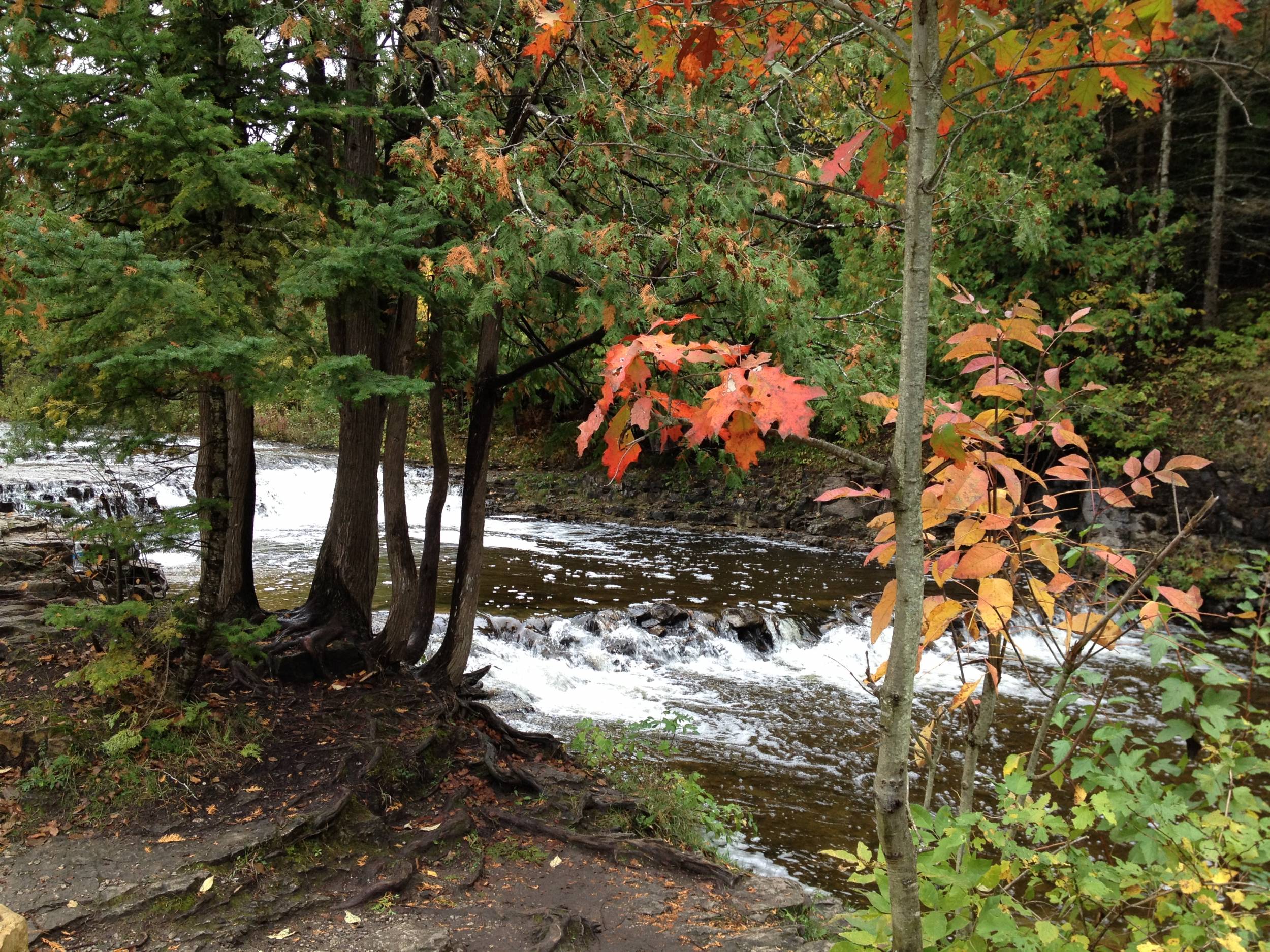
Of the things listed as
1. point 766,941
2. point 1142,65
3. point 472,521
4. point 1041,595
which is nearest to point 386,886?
point 766,941

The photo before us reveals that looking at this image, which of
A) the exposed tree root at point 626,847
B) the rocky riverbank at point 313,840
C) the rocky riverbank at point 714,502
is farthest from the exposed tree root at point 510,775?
the rocky riverbank at point 714,502

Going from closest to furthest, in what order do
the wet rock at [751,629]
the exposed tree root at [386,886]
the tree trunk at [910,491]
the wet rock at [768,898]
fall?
1. the tree trunk at [910,491]
2. the exposed tree root at [386,886]
3. the wet rock at [768,898]
4. the wet rock at [751,629]

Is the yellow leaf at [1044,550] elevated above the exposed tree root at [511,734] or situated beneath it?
elevated above

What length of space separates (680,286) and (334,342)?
302 cm

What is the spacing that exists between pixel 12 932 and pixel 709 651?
26.3ft

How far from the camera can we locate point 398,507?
250 inches

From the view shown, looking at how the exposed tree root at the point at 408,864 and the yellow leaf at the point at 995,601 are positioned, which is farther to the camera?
the exposed tree root at the point at 408,864

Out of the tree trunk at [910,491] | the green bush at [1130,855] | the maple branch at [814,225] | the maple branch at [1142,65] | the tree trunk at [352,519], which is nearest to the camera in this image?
the maple branch at [1142,65]

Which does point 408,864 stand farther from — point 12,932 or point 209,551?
point 209,551

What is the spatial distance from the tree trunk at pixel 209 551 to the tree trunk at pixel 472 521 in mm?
1843

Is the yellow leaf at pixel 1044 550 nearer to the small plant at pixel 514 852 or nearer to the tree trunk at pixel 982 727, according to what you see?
the tree trunk at pixel 982 727

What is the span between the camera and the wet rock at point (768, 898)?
14.1 feet

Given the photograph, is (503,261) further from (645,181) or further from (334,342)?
(334,342)

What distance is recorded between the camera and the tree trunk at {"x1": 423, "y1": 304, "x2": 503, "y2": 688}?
6113 millimetres
